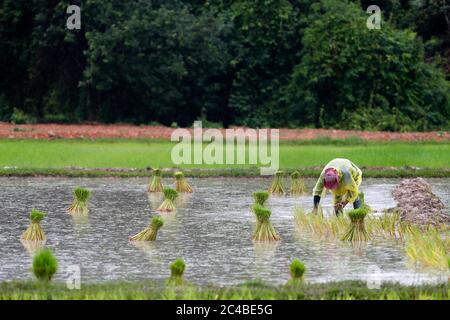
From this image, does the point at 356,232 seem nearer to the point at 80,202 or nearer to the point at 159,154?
the point at 80,202

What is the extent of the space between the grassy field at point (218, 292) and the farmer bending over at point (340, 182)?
165 inches

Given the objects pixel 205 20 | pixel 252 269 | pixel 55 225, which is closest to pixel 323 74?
pixel 205 20

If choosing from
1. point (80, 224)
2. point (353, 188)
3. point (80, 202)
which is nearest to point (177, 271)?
point (353, 188)

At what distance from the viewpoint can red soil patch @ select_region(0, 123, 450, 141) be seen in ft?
94.8

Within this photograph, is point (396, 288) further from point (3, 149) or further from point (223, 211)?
point (3, 149)

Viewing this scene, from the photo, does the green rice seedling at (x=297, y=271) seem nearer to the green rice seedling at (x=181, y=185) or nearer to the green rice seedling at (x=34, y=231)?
the green rice seedling at (x=34, y=231)

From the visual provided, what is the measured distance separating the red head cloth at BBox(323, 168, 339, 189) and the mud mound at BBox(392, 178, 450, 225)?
1437 millimetres

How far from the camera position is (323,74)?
33125mm

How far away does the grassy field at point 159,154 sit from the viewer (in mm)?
24141

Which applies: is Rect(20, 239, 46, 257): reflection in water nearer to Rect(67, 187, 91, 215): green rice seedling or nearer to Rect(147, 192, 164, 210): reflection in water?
Rect(67, 187, 91, 215): green rice seedling

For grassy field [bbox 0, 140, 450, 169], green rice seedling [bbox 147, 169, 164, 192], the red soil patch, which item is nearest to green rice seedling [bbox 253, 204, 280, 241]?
green rice seedling [bbox 147, 169, 164, 192]

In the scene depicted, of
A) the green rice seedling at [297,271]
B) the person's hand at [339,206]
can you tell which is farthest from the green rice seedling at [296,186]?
the green rice seedling at [297,271]
